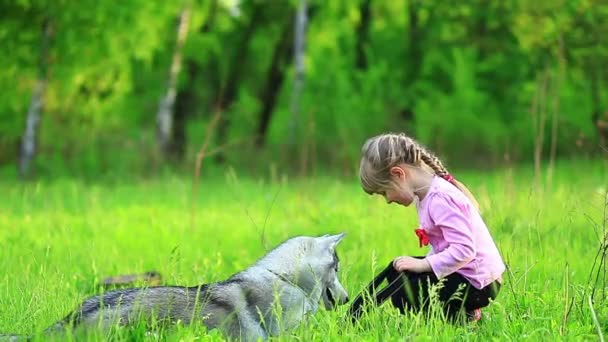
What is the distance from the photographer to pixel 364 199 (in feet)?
42.2

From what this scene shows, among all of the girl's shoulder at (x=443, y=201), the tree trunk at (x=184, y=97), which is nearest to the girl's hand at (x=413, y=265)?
the girl's shoulder at (x=443, y=201)

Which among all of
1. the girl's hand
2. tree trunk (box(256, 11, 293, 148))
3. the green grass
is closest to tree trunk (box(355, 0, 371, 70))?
tree trunk (box(256, 11, 293, 148))

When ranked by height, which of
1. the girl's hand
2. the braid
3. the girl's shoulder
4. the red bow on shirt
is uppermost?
the braid

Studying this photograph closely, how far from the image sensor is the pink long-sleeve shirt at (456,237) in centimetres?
515

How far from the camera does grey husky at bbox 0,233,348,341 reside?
4.75 metres

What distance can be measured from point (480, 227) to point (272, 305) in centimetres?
125

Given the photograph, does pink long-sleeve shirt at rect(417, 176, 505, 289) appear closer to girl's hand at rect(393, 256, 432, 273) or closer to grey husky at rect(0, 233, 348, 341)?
girl's hand at rect(393, 256, 432, 273)

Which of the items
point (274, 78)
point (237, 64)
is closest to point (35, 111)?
point (274, 78)

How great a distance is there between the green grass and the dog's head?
13 cm

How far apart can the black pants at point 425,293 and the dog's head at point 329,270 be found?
0.13 metres

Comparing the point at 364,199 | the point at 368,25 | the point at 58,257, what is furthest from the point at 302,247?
the point at 368,25

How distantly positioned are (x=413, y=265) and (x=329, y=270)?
46 cm

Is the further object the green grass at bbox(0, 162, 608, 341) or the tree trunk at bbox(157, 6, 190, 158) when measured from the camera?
the tree trunk at bbox(157, 6, 190, 158)

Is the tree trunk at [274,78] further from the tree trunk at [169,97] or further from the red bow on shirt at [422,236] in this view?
the red bow on shirt at [422,236]
